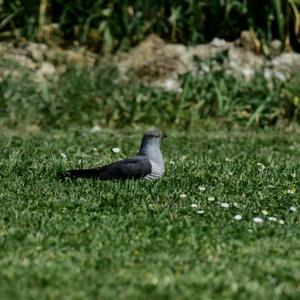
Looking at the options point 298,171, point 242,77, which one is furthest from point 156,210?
point 242,77

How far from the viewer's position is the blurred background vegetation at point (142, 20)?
1498 centimetres

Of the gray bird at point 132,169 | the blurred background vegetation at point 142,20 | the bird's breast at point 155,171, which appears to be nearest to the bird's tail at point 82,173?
the gray bird at point 132,169

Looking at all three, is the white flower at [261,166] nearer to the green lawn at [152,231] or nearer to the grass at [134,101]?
the green lawn at [152,231]

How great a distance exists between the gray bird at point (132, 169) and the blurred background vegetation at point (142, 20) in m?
6.67

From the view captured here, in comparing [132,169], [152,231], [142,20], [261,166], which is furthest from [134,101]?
[152,231]

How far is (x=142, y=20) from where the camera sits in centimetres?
1523

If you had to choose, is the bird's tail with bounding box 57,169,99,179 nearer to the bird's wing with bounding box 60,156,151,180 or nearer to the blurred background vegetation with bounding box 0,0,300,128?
the bird's wing with bounding box 60,156,151,180

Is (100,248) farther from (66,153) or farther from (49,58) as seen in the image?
(49,58)

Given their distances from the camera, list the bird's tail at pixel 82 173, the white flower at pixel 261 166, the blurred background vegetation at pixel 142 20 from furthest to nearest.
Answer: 1. the blurred background vegetation at pixel 142 20
2. the white flower at pixel 261 166
3. the bird's tail at pixel 82 173

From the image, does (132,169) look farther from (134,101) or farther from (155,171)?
(134,101)

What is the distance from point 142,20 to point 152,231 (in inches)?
355

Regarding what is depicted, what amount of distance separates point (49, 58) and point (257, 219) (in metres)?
8.04

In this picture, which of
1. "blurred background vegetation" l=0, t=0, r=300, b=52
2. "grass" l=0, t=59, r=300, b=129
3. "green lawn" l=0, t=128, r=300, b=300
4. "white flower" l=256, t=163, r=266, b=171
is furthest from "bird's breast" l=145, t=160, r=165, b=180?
"blurred background vegetation" l=0, t=0, r=300, b=52

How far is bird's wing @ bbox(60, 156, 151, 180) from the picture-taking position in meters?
8.21
